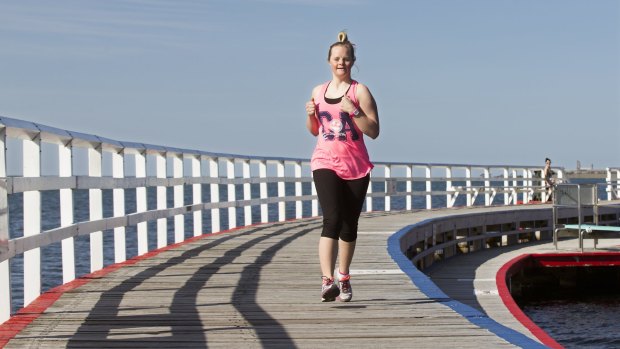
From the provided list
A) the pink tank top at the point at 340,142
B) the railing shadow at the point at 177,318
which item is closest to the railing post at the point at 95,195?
the railing shadow at the point at 177,318

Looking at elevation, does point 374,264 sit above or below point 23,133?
below

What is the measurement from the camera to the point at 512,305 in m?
11.3

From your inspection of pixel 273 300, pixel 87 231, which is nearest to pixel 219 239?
pixel 87 231

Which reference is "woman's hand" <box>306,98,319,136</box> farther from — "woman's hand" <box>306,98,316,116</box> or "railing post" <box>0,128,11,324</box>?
"railing post" <box>0,128,11,324</box>

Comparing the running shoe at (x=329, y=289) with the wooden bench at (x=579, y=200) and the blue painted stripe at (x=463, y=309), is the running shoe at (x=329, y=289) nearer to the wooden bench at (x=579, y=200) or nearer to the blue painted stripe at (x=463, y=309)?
the blue painted stripe at (x=463, y=309)

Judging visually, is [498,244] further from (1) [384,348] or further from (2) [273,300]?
(1) [384,348]

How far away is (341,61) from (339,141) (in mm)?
509

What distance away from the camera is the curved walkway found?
6.27 m

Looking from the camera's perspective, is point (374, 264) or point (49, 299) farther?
point (374, 264)

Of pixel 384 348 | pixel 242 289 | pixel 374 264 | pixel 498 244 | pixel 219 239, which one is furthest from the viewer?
pixel 498 244

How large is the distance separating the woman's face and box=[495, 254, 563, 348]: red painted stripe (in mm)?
2053

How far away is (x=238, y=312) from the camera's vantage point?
7461 mm

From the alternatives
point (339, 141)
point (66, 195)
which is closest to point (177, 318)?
point (339, 141)

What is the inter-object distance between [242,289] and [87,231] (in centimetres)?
132
